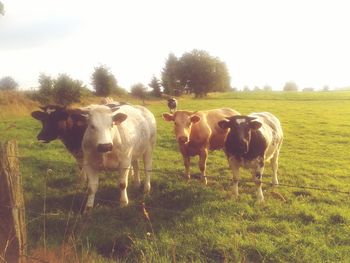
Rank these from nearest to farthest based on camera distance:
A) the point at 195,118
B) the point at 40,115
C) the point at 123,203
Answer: the point at 123,203 < the point at 40,115 < the point at 195,118

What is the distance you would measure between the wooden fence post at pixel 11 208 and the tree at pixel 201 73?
6296cm

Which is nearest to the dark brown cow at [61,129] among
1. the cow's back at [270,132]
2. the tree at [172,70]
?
the cow's back at [270,132]

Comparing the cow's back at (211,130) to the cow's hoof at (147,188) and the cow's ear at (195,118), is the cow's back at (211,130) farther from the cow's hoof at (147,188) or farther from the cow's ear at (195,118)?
the cow's hoof at (147,188)

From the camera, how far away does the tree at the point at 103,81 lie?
46625 millimetres

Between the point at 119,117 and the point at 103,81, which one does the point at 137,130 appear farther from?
the point at 103,81

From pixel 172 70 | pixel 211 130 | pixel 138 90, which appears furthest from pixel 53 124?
pixel 172 70

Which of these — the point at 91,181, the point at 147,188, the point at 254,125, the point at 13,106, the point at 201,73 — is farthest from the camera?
the point at 201,73

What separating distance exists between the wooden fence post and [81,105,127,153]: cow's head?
3106mm

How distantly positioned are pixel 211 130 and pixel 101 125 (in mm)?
4248

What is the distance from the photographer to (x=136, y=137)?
853cm

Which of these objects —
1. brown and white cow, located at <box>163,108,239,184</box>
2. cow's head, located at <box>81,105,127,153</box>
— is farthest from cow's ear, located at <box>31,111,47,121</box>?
brown and white cow, located at <box>163,108,239,184</box>

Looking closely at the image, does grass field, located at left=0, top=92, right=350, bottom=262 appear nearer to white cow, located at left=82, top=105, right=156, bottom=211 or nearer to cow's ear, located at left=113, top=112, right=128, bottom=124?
white cow, located at left=82, top=105, right=156, bottom=211

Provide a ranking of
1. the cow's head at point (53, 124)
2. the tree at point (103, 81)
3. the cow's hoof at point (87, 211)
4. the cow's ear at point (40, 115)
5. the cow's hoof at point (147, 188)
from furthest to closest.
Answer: the tree at point (103, 81)
the cow's ear at point (40, 115)
the cow's head at point (53, 124)
the cow's hoof at point (147, 188)
the cow's hoof at point (87, 211)

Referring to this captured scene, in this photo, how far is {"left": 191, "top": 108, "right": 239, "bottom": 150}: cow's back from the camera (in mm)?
10289
